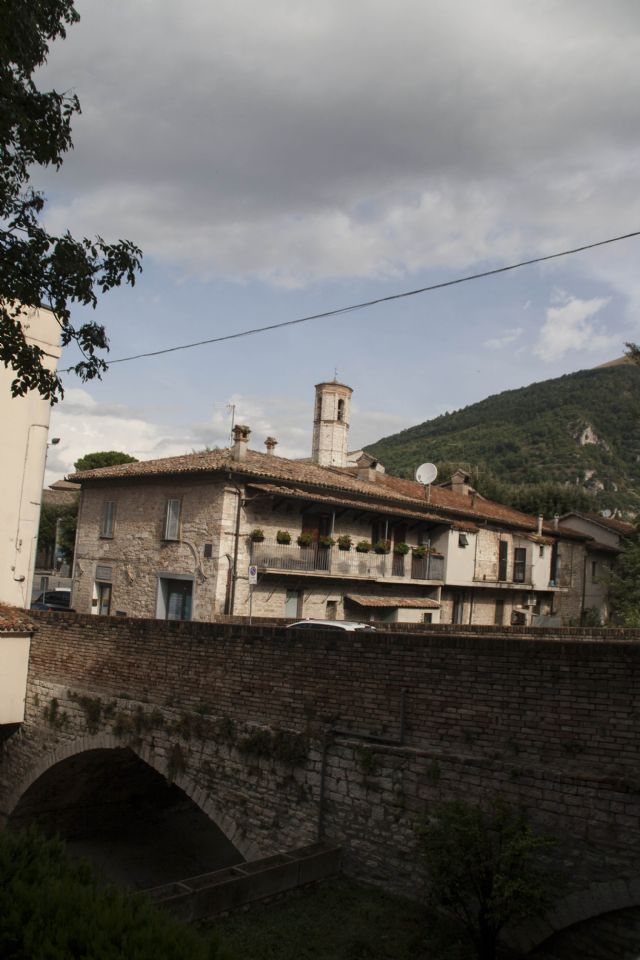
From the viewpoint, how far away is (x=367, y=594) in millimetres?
29391

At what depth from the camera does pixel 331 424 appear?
54.8 m

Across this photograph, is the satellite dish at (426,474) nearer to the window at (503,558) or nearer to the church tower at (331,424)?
the window at (503,558)

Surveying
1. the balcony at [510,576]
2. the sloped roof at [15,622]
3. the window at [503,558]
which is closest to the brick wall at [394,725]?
the sloped roof at [15,622]

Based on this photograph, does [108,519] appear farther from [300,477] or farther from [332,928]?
[332,928]

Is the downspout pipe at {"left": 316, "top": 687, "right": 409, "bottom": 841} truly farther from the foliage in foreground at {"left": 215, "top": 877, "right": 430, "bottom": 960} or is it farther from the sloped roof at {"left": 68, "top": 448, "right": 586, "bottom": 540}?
the sloped roof at {"left": 68, "top": 448, "right": 586, "bottom": 540}

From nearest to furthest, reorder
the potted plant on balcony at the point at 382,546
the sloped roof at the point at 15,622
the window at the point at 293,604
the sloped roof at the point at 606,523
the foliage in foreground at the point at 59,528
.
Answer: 1. the sloped roof at the point at 15,622
2. the window at the point at 293,604
3. the potted plant on balcony at the point at 382,546
4. the sloped roof at the point at 606,523
5. the foliage in foreground at the point at 59,528

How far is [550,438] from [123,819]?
258 ft

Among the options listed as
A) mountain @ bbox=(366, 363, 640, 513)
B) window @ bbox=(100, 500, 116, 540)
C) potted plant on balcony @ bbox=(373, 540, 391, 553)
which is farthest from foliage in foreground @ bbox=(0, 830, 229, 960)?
mountain @ bbox=(366, 363, 640, 513)

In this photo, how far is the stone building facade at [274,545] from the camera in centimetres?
2464

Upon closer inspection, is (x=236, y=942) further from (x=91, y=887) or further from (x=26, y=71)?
(x=26, y=71)

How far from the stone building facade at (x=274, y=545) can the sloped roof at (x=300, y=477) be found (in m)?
0.08

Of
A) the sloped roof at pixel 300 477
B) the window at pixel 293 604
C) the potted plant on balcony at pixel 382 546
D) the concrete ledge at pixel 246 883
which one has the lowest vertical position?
the concrete ledge at pixel 246 883

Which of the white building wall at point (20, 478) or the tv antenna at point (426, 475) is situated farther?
the tv antenna at point (426, 475)

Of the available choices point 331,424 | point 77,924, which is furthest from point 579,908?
point 331,424
